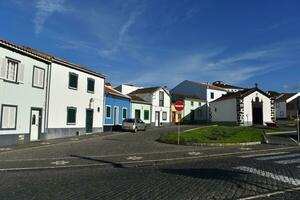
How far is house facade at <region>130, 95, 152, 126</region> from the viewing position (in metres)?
42.7

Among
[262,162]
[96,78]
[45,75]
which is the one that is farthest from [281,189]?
[96,78]

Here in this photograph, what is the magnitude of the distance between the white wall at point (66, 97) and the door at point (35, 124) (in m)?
1.15

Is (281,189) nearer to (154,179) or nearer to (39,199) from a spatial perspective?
(154,179)

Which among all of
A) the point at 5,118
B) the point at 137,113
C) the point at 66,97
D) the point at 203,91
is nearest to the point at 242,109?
the point at 203,91

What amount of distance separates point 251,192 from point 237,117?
43.8 metres

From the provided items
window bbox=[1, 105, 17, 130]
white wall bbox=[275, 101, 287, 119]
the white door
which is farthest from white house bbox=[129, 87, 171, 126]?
white wall bbox=[275, 101, 287, 119]

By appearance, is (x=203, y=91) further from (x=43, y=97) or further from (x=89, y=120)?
(x=43, y=97)

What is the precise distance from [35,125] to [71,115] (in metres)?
4.62

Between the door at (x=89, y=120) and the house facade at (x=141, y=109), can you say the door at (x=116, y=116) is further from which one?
the door at (x=89, y=120)

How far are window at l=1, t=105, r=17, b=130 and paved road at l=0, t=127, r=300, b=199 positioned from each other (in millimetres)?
3964

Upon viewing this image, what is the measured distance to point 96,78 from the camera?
1233 inches

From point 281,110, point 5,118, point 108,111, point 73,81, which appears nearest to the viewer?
point 5,118

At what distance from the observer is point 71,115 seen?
27406mm

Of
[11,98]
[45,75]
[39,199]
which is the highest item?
[45,75]
